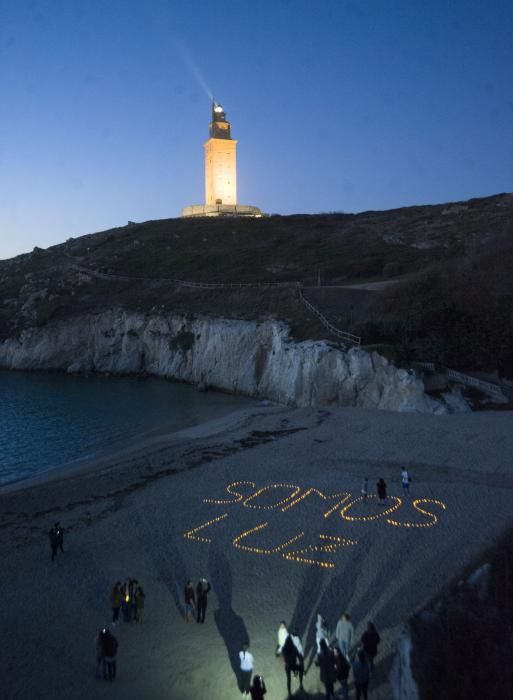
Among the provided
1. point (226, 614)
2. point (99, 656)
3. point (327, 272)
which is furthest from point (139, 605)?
point (327, 272)

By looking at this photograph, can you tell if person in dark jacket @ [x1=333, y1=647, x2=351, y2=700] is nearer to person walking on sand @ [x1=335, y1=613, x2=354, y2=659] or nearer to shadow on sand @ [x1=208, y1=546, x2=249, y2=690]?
person walking on sand @ [x1=335, y1=613, x2=354, y2=659]

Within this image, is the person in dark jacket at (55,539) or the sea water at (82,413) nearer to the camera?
the person in dark jacket at (55,539)

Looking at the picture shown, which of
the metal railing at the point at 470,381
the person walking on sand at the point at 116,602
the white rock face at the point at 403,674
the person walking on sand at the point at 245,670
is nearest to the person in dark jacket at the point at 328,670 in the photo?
the white rock face at the point at 403,674

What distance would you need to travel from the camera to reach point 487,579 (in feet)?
42.6

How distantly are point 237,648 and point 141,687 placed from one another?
2.34 metres

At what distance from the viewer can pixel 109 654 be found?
12469 mm

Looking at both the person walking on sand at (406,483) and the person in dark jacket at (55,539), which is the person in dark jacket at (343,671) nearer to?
the person in dark jacket at (55,539)

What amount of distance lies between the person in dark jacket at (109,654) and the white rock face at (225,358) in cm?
2535

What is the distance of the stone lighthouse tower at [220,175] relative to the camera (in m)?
107

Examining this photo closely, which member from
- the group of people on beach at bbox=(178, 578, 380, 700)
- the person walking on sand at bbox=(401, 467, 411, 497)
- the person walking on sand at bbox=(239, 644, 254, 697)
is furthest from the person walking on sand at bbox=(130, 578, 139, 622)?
the person walking on sand at bbox=(401, 467, 411, 497)

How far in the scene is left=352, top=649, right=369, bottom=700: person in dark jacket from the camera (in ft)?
36.6

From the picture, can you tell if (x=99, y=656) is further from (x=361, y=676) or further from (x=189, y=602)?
(x=361, y=676)

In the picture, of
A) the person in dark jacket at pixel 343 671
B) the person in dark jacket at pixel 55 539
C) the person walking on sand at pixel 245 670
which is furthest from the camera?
the person in dark jacket at pixel 55 539

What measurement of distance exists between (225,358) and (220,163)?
64.1 m
